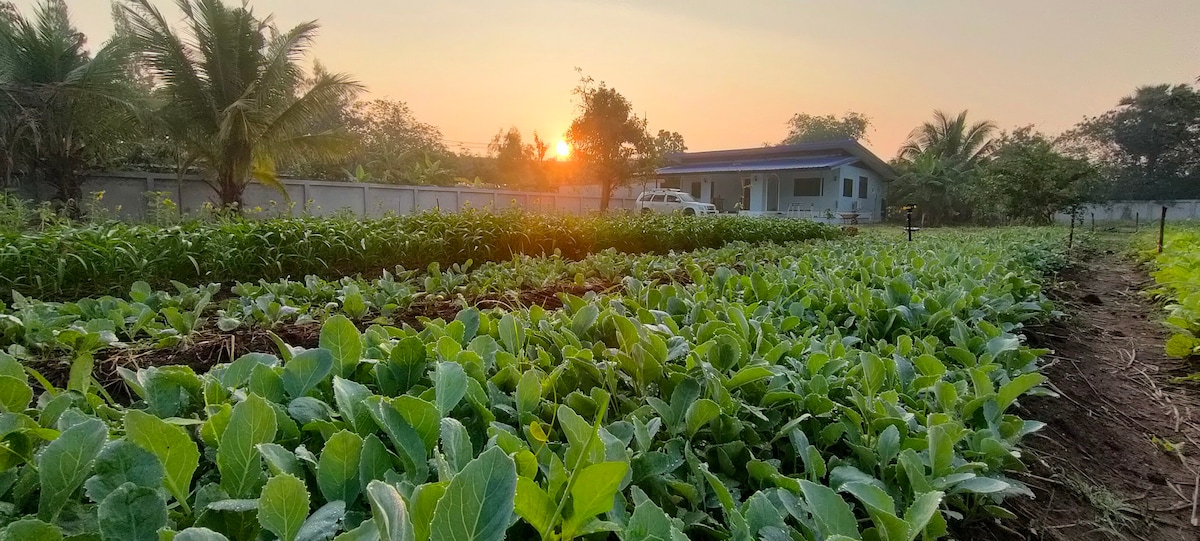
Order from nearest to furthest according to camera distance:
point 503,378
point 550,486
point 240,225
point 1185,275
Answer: point 550,486, point 503,378, point 1185,275, point 240,225

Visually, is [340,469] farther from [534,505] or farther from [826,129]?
[826,129]

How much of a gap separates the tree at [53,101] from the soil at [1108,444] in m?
14.8

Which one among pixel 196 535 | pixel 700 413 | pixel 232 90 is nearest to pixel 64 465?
pixel 196 535

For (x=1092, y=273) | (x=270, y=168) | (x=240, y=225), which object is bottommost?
(x=1092, y=273)

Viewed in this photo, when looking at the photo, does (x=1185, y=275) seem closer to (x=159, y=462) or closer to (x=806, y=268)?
(x=806, y=268)

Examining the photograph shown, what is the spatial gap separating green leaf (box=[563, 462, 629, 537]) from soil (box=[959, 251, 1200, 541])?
2.47 feet

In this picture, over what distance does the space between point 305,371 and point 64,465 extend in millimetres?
271

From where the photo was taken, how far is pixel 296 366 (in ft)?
2.59

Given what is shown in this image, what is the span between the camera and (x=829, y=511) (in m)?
0.65

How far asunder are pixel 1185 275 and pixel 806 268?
2.49 meters

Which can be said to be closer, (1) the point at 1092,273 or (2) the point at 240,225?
(2) the point at 240,225

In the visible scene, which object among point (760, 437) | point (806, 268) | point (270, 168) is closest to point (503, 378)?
point (760, 437)

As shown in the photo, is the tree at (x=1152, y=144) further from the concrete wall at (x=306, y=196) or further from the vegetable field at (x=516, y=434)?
the vegetable field at (x=516, y=434)

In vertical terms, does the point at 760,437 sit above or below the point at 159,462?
below
